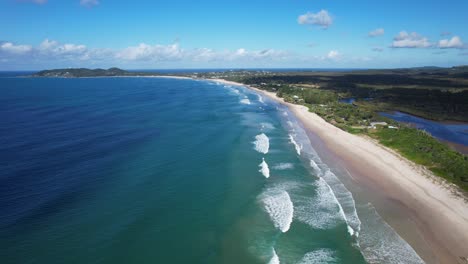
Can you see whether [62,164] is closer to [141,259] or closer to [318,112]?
[141,259]


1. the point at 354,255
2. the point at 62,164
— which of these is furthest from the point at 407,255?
the point at 62,164

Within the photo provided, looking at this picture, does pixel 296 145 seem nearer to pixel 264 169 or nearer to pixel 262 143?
pixel 262 143

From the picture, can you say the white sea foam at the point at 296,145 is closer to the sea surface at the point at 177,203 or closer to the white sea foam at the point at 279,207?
the sea surface at the point at 177,203

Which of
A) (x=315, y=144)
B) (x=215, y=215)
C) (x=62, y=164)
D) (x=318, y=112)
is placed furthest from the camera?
(x=318, y=112)

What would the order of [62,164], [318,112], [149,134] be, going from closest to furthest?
[62,164] → [149,134] → [318,112]

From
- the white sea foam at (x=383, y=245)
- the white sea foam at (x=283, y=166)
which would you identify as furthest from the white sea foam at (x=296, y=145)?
the white sea foam at (x=383, y=245)

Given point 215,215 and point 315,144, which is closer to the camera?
point 215,215
